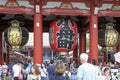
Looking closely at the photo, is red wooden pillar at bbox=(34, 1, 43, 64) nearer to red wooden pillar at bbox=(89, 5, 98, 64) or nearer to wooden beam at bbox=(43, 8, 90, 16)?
wooden beam at bbox=(43, 8, 90, 16)

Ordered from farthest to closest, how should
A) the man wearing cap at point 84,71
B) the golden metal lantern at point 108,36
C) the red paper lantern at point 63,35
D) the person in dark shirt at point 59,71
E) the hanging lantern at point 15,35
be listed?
the golden metal lantern at point 108,36
the hanging lantern at point 15,35
the red paper lantern at point 63,35
the man wearing cap at point 84,71
the person in dark shirt at point 59,71

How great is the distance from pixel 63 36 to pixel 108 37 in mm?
2605

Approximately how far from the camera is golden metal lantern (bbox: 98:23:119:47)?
18344 mm

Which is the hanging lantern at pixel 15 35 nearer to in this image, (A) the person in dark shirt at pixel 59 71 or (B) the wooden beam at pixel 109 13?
(B) the wooden beam at pixel 109 13

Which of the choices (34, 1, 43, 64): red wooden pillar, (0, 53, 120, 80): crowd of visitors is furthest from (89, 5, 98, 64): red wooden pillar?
(34, 1, 43, 64): red wooden pillar

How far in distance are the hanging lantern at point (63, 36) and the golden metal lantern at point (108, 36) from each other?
1912mm

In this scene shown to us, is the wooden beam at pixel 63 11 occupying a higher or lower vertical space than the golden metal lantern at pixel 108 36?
higher

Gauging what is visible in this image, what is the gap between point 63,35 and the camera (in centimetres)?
1691

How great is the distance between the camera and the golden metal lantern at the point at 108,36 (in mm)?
18344

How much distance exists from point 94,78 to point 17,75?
21.8 feet

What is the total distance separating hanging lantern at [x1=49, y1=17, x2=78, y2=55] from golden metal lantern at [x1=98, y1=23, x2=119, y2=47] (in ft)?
6.27

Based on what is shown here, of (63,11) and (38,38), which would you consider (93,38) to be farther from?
(38,38)

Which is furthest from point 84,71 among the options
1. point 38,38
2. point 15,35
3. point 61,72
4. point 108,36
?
point 108,36

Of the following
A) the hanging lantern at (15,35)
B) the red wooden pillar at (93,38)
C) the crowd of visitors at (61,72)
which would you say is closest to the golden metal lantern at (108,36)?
the red wooden pillar at (93,38)
